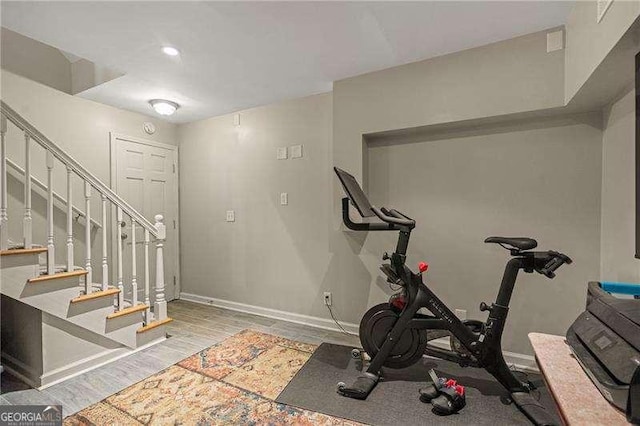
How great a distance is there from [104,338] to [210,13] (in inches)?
103

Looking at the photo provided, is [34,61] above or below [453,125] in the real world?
above

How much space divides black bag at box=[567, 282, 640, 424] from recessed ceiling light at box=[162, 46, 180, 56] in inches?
116

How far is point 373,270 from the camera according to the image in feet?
9.11

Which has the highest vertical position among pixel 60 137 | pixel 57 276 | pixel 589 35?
pixel 589 35

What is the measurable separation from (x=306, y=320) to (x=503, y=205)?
7.28ft

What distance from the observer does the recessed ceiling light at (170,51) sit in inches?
88.9

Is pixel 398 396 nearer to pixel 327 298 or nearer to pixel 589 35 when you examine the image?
pixel 327 298

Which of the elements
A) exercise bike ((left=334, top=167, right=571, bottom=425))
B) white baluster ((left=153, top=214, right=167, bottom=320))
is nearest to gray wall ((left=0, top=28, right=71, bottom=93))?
white baluster ((left=153, top=214, right=167, bottom=320))

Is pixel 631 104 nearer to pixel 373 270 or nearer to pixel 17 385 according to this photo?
pixel 373 270

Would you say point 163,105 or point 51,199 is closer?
point 51,199

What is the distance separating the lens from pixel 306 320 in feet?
10.6

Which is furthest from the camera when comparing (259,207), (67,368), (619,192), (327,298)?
(259,207)

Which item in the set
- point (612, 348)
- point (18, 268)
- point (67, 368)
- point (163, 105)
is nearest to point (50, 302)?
point (18, 268)

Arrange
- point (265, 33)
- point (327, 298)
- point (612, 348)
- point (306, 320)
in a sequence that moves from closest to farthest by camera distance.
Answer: point (612, 348)
point (265, 33)
point (327, 298)
point (306, 320)
